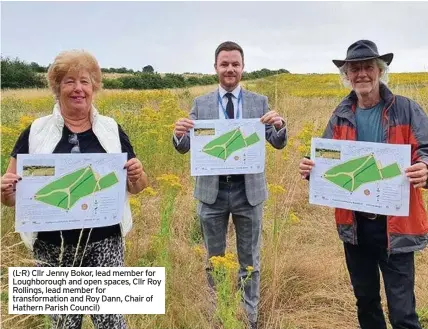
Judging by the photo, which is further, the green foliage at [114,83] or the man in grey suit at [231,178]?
the green foliage at [114,83]

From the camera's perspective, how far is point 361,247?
2547 millimetres

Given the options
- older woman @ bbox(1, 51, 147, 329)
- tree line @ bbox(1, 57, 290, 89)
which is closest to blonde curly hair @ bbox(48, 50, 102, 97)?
older woman @ bbox(1, 51, 147, 329)

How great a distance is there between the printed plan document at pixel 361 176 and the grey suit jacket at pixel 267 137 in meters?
0.45

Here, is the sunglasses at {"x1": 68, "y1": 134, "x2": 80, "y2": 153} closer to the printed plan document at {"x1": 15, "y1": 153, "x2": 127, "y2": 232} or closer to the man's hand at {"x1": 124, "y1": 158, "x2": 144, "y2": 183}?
the printed plan document at {"x1": 15, "y1": 153, "x2": 127, "y2": 232}

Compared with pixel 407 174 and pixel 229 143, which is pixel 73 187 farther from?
pixel 407 174

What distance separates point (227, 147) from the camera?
2.86 metres

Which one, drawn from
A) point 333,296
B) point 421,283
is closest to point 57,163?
point 333,296

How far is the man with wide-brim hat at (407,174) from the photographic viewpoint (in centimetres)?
234

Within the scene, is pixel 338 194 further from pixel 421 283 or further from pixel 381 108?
pixel 421 283

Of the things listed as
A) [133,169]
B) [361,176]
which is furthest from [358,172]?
[133,169]

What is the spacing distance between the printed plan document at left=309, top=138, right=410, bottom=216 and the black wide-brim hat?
0.46 meters

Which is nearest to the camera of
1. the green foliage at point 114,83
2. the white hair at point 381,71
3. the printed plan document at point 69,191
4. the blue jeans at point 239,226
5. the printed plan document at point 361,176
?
the printed plan document at point 69,191

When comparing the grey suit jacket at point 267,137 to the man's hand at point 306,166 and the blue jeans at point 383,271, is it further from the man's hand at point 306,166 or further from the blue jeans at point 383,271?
the blue jeans at point 383,271

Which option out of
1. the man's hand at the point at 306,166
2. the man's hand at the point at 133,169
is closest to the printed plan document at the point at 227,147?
the man's hand at the point at 306,166
